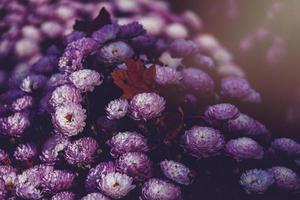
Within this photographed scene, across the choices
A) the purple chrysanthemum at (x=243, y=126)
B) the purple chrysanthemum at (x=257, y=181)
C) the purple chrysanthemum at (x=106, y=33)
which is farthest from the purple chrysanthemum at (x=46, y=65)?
the purple chrysanthemum at (x=257, y=181)

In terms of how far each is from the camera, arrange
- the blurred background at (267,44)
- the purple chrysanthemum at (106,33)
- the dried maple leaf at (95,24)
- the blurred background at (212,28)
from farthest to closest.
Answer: the blurred background at (212,28) → the blurred background at (267,44) → the dried maple leaf at (95,24) → the purple chrysanthemum at (106,33)

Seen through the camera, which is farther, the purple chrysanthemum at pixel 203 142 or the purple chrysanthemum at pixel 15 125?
the purple chrysanthemum at pixel 15 125

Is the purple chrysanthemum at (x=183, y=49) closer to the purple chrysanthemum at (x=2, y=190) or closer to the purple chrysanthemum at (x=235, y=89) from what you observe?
the purple chrysanthemum at (x=235, y=89)

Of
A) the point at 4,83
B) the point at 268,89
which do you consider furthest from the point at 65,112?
the point at 268,89

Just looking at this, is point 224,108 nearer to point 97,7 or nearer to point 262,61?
point 262,61

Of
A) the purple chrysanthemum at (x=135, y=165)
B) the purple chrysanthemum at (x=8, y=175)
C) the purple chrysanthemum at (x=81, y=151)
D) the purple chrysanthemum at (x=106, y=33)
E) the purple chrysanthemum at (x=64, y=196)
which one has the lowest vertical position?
the purple chrysanthemum at (x=8, y=175)

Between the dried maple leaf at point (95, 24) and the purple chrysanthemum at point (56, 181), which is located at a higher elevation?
the dried maple leaf at point (95, 24)
